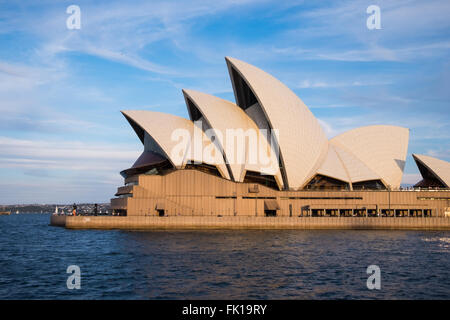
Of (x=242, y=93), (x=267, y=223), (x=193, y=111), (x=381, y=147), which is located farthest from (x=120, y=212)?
(x=381, y=147)

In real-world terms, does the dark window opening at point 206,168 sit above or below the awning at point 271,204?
above

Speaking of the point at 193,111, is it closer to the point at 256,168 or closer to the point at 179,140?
the point at 179,140

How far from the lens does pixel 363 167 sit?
65.6 metres

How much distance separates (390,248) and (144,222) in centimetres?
3176

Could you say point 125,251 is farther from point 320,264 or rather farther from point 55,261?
point 320,264

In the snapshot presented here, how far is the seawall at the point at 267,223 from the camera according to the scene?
5634 cm

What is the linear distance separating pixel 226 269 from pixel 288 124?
37974mm

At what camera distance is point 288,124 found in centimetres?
6066

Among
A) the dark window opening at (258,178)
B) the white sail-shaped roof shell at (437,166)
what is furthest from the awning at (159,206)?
the white sail-shaped roof shell at (437,166)

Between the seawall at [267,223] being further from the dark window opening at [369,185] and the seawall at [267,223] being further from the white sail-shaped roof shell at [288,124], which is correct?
the dark window opening at [369,185]

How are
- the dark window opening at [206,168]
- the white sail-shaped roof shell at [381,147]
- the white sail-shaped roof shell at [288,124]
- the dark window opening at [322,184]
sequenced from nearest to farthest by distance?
the white sail-shaped roof shell at [288,124] → the dark window opening at [206,168] → the dark window opening at [322,184] → the white sail-shaped roof shell at [381,147]

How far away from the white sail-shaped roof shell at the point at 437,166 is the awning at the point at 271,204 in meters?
24.1
